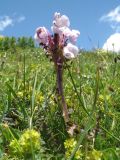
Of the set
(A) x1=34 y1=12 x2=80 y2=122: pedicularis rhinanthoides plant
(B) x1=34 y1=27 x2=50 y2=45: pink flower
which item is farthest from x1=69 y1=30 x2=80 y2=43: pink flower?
(B) x1=34 y1=27 x2=50 y2=45: pink flower

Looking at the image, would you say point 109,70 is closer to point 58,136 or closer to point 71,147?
point 58,136

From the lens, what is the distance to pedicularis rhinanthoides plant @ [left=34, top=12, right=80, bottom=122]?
3244 mm

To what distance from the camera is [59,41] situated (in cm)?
327

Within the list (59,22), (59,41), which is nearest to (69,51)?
(59,41)

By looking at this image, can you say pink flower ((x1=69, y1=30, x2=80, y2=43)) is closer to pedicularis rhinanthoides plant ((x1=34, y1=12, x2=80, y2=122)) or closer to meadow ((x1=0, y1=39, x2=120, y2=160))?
pedicularis rhinanthoides plant ((x1=34, y1=12, x2=80, y2=122))

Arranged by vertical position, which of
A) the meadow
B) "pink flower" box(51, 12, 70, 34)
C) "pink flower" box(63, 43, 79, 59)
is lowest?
the meadow

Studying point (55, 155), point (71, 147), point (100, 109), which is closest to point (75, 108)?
point (100, 109)

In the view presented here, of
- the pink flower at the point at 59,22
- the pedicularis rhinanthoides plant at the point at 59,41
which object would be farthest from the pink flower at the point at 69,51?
the pink flower at the point at 59,22

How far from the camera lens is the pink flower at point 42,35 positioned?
330cm

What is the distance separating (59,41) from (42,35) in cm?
14

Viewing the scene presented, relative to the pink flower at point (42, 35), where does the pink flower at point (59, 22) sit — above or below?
above

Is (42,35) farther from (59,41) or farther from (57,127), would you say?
(57,127)

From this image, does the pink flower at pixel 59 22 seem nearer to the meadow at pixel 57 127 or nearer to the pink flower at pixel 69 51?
the pink flower at pixel 69 51

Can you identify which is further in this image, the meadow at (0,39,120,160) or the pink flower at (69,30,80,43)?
the pink flower at (69,30,80,43)
